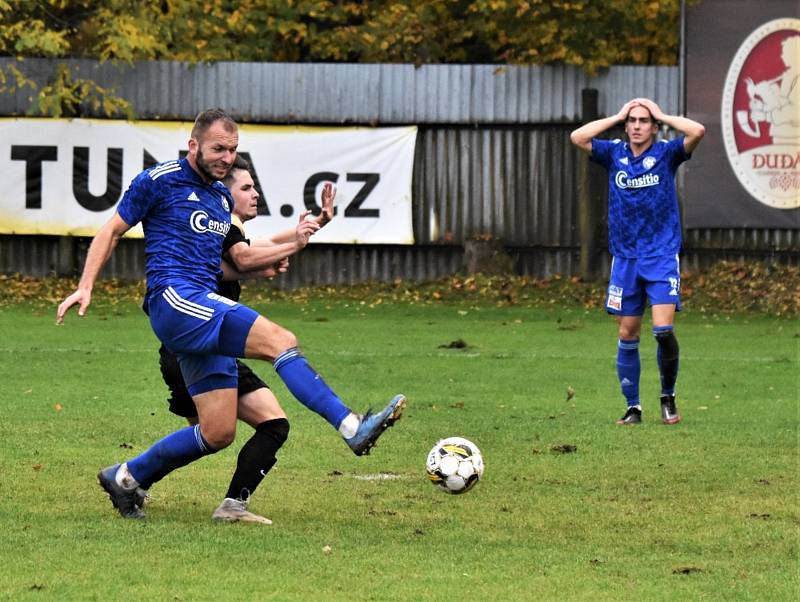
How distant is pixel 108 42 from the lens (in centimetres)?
2227

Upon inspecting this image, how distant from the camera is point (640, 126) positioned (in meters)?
11.9

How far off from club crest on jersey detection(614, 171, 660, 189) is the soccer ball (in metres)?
4.36

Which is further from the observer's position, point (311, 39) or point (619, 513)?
point (311, 39)

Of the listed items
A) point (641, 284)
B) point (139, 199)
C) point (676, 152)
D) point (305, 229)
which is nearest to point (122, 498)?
point (139, 199)

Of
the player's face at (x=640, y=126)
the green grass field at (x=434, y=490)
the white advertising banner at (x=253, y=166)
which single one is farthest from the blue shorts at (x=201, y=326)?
the white advertising banner at (x=253, y=166)

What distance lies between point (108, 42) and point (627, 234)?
39.5ft

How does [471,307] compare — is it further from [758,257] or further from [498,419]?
[498,419]

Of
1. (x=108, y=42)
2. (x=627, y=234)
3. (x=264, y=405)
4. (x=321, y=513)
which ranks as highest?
(x=108, y=42)

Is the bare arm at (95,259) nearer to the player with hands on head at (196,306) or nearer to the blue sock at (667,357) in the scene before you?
the player with hands on head at (196,306)

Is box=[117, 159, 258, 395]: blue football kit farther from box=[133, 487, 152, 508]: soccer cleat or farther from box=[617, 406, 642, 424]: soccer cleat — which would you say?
box=[617, 406, 642, 424]: soccer cleat

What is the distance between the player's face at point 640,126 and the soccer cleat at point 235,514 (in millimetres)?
5131

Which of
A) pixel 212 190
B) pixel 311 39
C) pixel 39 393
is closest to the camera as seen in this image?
pixel 212 190

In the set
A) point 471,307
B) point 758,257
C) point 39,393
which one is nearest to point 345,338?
point 471,307

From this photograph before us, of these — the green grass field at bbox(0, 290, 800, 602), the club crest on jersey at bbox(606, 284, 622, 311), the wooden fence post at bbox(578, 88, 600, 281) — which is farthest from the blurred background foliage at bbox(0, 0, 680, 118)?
the club crest on jersey at bbox(606, 284, 622, 311)
